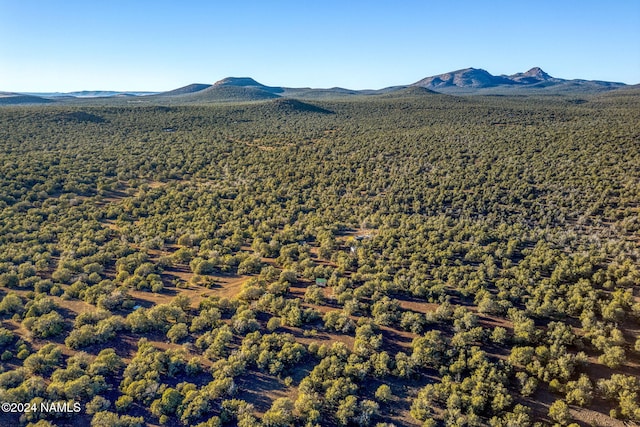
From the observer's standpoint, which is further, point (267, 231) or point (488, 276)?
point (267, 231)

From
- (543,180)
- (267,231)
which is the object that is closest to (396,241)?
(267,231)

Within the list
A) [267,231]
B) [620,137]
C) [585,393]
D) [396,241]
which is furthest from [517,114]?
[585,393]

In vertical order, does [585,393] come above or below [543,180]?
below

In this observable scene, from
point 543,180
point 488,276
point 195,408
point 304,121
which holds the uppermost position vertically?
point 304,121

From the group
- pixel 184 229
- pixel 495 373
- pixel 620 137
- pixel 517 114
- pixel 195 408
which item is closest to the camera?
pixel 195 408

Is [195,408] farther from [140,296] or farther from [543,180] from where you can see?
[543,180]

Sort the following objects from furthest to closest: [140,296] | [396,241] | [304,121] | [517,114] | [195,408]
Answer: [304,121] → [517,114] → [396,241] → [140,296] → [195,408]
